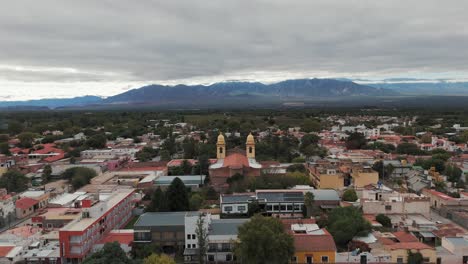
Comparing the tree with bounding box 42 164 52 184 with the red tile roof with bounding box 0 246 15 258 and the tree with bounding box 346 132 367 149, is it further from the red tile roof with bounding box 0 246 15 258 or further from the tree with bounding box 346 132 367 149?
the tree with bounding box 346 132 367 149

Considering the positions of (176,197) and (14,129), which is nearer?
(176,197)

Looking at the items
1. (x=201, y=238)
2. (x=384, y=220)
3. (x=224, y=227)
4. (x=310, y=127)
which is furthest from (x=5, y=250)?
(x=310, y=127)

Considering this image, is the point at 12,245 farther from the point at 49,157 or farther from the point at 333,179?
the point at 49,157

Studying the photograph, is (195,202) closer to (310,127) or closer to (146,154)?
(146,154)

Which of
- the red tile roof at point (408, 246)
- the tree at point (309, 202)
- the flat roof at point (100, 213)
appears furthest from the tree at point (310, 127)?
the red tile roof at point (408, 246)

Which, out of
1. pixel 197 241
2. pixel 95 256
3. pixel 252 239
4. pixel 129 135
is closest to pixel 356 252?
pixel 252 239

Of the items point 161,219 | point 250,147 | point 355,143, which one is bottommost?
point 161,219

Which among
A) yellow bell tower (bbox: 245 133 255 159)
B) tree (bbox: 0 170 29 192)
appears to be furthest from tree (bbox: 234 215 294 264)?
tree (bbox: 0 170 29 192)

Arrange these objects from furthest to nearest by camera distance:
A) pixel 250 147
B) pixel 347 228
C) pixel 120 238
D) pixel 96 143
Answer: pixel 96 143 < pixel 250 147 < pixel 120 238 < pixel 347 228

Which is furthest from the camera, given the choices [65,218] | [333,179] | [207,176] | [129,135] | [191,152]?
[129,135]
